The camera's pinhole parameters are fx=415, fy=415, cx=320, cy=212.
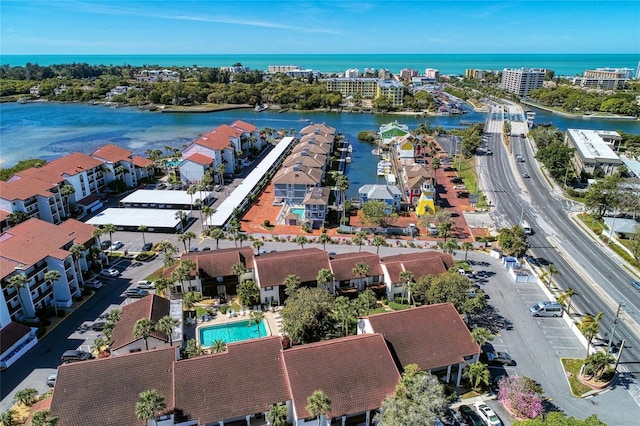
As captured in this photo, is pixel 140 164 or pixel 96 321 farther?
pixel 140 164

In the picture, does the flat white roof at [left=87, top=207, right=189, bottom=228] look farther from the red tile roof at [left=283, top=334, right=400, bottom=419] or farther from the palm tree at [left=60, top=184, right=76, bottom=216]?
the red tile roof at [left=283, top=334, right=400, bottom=419]

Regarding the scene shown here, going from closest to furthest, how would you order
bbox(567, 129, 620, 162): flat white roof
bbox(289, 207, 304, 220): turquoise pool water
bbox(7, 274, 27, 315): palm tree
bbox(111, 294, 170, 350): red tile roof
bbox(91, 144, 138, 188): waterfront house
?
bbox(111, 294, 170, 350): red tile roof < bbox(7, 274, 27, 315): palm tree < bbox(289, 207, 304, 220): turquoise pool water < bbox(91, 144, 138, 188): waterfront house < bbox(567, 129, 620, 162): flat white roof

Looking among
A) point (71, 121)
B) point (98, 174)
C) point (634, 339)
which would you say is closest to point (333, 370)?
point (634, 339)

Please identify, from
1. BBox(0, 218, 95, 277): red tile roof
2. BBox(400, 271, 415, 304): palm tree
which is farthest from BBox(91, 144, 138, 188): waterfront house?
BBox(400, 271, 415, 304): palm tree

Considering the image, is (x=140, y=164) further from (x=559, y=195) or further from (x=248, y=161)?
(x=559, y=195)

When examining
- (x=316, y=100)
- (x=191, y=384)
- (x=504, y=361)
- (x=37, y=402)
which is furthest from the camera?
(x=316, y=100)

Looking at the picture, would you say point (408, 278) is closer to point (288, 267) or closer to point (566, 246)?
point (288, 267)

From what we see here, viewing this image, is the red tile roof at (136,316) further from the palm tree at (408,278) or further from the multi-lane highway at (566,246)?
the multi-lane highway at (566,246)
